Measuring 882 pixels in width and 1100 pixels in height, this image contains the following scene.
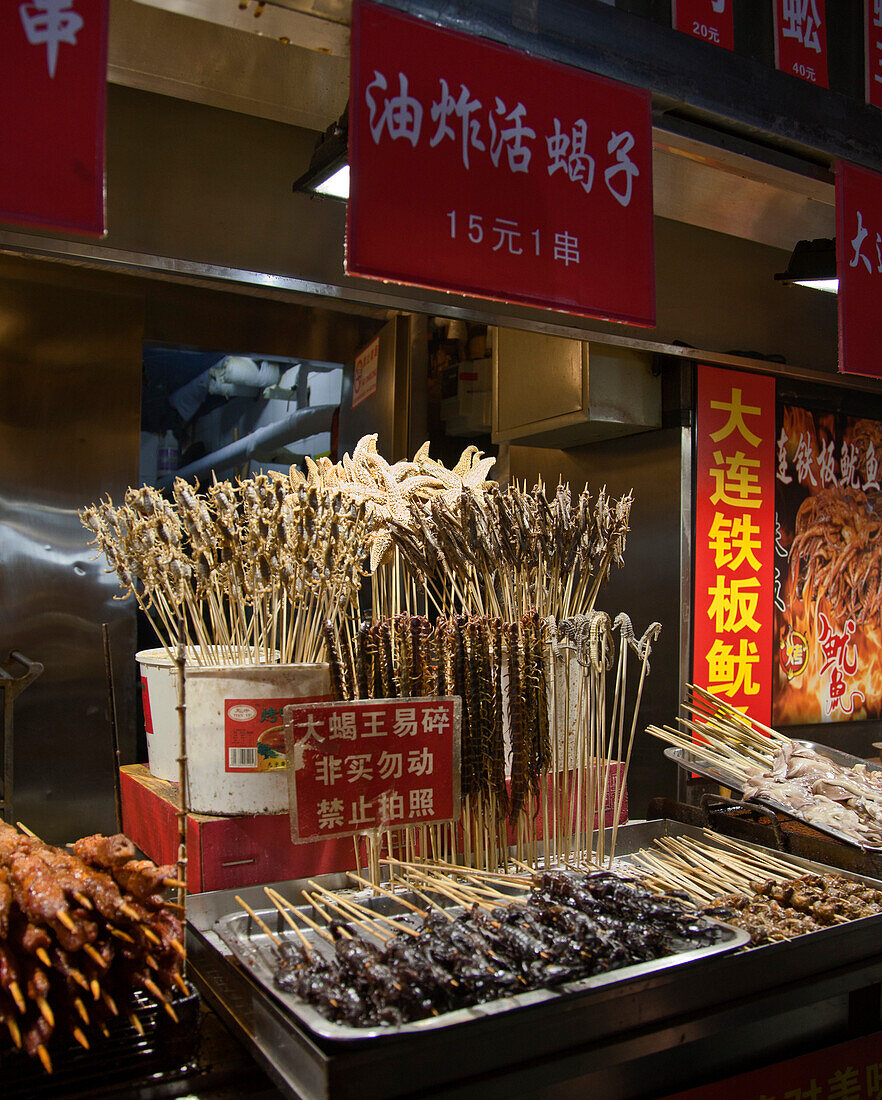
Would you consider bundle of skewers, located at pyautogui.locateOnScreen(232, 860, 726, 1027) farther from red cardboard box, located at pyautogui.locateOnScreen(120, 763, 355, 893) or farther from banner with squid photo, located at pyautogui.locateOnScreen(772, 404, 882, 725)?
banner with squid photo, located at pyautogui.locateOnScreen(772, 404, 882, 725)

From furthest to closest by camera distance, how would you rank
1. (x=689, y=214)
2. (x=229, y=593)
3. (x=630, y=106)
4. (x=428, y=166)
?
(x=689, y=214) < (x=630, y=106) < (x=229, y=593) < (x=428, y=166)

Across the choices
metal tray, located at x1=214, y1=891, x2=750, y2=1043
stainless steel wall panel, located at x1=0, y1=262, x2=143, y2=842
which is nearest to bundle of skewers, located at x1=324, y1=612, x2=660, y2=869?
metal tray, located at x1=214, y1=891, x2=750, y2=1043

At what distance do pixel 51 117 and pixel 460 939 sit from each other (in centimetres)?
170

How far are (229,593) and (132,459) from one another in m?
1.51

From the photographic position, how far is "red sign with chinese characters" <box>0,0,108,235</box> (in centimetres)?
156

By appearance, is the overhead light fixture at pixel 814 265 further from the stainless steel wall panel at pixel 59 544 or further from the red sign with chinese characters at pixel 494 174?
the stainless steel wall panel at pixel 59 544

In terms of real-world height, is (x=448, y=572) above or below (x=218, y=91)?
below

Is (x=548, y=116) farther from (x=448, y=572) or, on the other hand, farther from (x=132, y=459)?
(x=132, y=459)

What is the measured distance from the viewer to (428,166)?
1.96 metres

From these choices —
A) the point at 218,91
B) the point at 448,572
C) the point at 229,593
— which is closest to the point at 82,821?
the point at 229,593

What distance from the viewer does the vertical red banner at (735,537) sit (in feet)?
12.4

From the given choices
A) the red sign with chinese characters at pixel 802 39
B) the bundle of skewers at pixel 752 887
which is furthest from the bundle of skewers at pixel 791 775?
the red sign with chinese characters at pixel 802 39

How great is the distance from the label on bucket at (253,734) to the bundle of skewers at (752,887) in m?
0.98

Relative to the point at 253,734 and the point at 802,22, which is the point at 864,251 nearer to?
the point at 802,22
